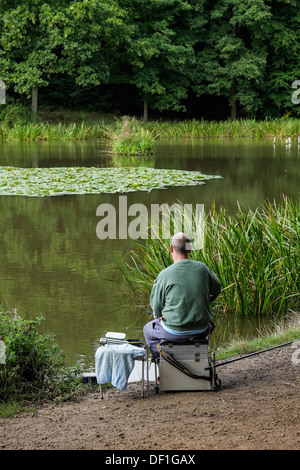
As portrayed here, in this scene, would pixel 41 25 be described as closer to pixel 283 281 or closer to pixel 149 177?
pixel 149 177

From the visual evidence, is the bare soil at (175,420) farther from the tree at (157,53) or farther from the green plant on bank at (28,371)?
the tree at (157,53)

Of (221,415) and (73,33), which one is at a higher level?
(73,33)

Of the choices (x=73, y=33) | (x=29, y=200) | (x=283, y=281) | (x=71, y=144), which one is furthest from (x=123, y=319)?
(x=73, y=33)

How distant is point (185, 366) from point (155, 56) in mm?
37139

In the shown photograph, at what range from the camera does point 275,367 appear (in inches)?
235

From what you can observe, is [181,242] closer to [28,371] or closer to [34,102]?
[28,371]

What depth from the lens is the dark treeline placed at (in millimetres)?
37500

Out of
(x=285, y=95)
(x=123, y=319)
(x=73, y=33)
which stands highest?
(x=73, y=33)

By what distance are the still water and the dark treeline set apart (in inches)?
526

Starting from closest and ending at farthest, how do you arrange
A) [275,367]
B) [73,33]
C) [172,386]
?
[172,386] < [275,367] < [73,33]

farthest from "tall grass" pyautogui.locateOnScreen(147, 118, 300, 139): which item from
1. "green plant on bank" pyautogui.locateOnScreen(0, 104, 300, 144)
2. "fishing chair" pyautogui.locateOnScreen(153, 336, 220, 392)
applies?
"fishing chair" pyautogui.locateOnScreen(153, 336, 220, 392)

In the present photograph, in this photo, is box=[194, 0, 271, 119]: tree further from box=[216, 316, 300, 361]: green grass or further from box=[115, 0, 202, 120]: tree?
box=[216, 316, 300, 361]: green grass
